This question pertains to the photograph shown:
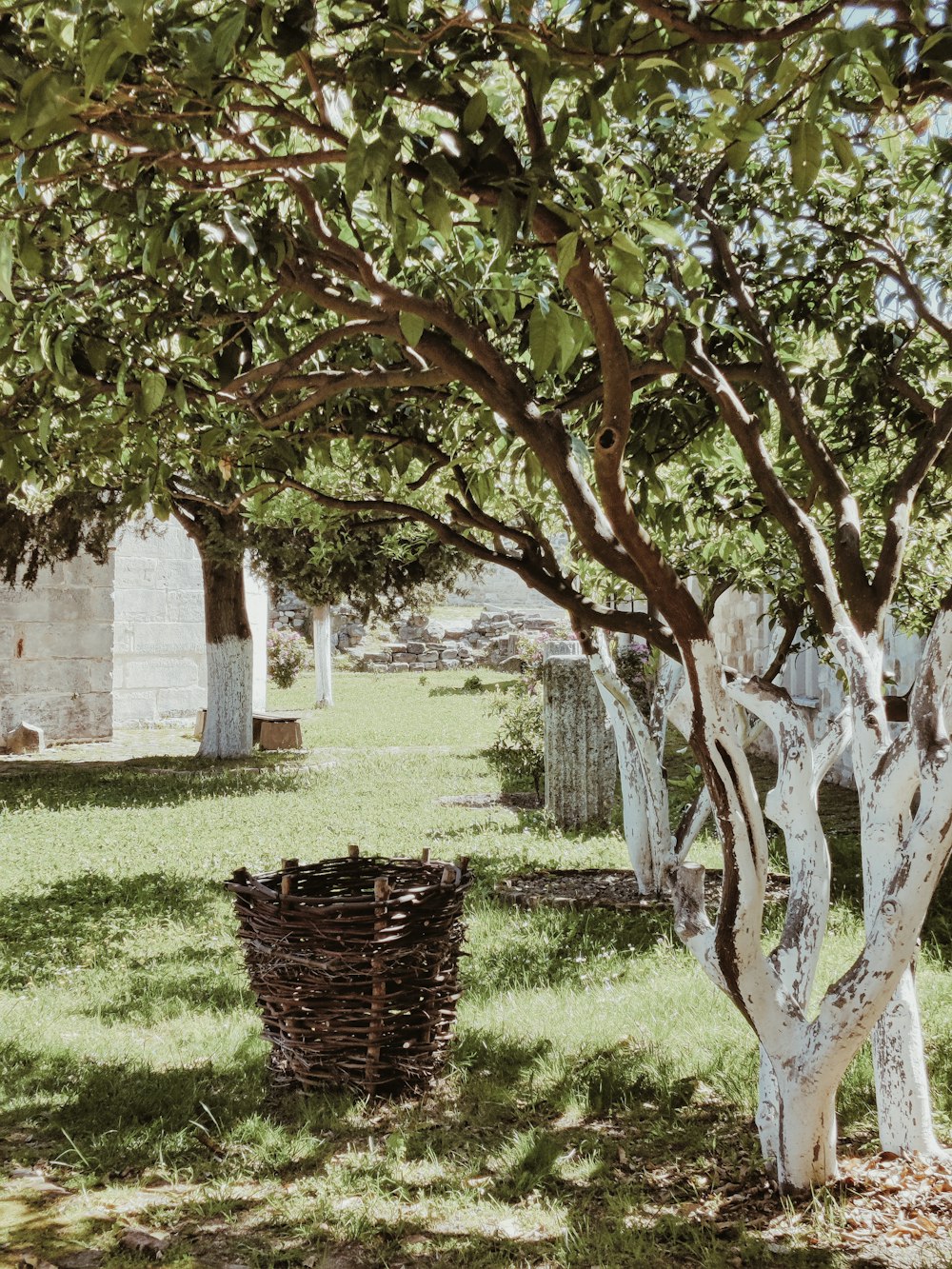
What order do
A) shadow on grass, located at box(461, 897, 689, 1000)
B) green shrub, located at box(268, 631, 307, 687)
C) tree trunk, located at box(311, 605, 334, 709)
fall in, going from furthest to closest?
green shrub, located at box(268, 631, 307, 687) → tree trunk, located at box(311, 605, 334, 709) → shadow on grass, located at box(461, 897, 689, 1000)

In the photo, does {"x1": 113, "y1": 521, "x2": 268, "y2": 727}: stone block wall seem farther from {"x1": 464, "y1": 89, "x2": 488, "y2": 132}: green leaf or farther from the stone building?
{"x1": 464, "y1": 89, "x2": 488, "y2": 132}: green leaf

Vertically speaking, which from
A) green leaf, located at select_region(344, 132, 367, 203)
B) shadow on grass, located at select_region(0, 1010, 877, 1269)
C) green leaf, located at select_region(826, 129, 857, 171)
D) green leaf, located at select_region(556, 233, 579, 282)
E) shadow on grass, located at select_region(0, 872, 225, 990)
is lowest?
shadow on grass, located at select_region(0, 1010, 877, 1269)

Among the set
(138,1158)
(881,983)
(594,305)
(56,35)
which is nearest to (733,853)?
(881,983)

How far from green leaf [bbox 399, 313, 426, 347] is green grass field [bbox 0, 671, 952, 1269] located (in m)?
2.26

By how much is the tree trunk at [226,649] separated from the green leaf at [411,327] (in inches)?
437

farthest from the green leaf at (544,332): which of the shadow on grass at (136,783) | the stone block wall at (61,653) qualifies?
the stone block wall at (61,653)

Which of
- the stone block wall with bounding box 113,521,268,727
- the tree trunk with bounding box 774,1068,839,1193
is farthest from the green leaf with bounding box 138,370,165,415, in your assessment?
the stone block wall with bounding box 113,521,268,727

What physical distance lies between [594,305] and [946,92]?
3.50 feet

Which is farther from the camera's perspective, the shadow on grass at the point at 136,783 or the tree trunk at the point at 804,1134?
the shadow on grass at the point at 136,783

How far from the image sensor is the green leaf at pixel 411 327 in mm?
2330

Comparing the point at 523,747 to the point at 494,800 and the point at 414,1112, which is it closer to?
the point at 494,800

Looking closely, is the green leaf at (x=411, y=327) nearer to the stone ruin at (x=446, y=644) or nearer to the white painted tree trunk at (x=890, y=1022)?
the white painted tree trunk at (x=890, y=1022)

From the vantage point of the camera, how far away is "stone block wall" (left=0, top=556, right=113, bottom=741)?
622 inches

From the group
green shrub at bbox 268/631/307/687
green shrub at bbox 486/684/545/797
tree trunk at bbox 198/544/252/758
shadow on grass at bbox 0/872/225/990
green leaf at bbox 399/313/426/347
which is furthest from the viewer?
green shrub at bbox 268/631/307/687
